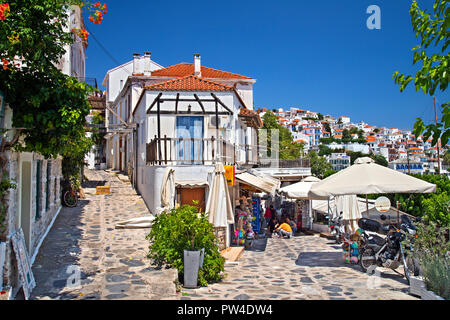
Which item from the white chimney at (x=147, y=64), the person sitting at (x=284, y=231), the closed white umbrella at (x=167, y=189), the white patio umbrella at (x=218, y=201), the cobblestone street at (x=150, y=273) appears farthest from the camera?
the white chimney at (x=147, y=64)

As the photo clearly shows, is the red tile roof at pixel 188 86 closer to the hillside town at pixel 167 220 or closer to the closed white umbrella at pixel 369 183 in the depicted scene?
the hillside town at pixel 167 220

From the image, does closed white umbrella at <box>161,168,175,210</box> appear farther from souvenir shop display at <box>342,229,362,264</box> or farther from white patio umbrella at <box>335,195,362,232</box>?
white patio umbrella at <box>335,195,362,232</box>

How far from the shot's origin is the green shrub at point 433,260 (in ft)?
21.4

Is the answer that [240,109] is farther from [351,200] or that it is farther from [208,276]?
[208,276]

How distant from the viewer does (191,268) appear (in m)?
8.09

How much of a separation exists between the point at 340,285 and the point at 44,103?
24.3 ft

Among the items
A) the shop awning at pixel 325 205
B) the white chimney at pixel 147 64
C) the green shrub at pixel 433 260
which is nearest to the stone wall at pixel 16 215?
the green shrub at pixel 433 260

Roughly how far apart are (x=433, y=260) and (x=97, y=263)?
23.3ft

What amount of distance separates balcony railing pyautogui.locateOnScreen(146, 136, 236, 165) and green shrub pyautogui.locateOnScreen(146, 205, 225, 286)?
5.57m

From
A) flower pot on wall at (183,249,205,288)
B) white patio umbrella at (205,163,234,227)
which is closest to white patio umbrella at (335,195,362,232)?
white patio umbrella at (205,163,234,227)

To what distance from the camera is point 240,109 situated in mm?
22375

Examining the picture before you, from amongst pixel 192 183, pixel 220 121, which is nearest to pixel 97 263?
pixel 192 183

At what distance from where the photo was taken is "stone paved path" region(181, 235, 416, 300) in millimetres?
7719

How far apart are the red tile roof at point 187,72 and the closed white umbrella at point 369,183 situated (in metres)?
17.0
